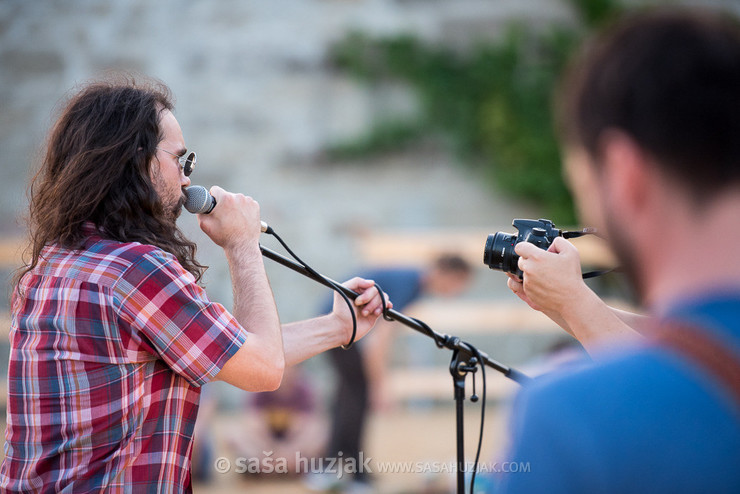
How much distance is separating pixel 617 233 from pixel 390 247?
5619 mm

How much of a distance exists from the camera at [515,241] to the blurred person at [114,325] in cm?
52

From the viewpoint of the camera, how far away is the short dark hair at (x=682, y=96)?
666 mm

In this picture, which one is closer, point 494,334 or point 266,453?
point 266,453

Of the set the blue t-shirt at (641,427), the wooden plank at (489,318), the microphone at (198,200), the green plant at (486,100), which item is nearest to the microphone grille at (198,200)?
the microphone at (198,200)

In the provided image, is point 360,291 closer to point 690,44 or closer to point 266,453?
point 690,44

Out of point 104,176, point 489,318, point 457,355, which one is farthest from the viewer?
point 489,318

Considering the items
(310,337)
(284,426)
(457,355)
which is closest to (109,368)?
(310,337)

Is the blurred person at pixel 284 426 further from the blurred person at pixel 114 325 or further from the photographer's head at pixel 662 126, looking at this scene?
the photographer's head at pixel 662 126

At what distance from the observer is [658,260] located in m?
0.68

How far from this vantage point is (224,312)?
143 cm

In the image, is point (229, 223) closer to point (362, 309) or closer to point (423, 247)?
point (362, 309)

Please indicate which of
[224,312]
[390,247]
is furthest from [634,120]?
[390,247]

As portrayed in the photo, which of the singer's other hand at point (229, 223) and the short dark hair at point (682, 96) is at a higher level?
the short dark hair at point (682, 96)

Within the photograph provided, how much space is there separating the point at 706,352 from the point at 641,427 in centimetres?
8
